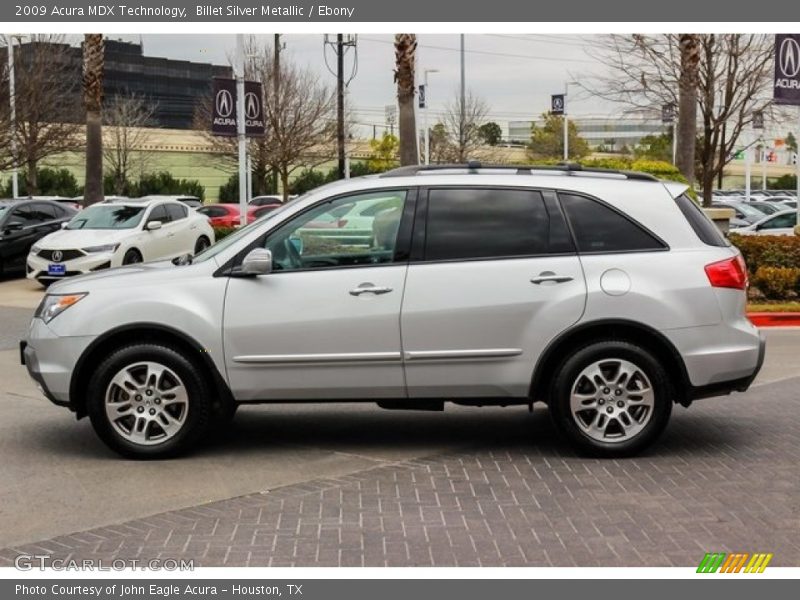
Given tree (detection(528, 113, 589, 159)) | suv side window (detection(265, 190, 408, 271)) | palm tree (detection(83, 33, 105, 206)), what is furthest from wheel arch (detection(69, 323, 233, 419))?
tree (detection(528, 113, 589, 159))

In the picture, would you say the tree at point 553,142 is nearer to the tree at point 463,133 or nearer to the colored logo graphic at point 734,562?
the tree at point 463,133

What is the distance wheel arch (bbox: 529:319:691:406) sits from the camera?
280 inches

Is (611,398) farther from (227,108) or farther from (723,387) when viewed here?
(227,108)

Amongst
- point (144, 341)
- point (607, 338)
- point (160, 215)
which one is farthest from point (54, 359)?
point (160, 215)

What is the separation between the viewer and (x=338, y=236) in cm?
733

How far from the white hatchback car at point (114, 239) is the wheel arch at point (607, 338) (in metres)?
13.2

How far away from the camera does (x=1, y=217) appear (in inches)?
888

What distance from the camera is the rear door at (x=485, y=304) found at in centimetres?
711

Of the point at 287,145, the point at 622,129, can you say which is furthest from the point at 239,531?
the point at 622,129

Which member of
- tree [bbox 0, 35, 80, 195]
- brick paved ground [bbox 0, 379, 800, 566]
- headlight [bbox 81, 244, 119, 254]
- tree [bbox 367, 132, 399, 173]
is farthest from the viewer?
tree [bbox 367, 132, 399, 173]

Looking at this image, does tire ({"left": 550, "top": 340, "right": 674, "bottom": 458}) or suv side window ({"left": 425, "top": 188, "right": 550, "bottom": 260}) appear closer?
tire ({"left": 550, "top": 340, "right": 674, "bottom": 458})

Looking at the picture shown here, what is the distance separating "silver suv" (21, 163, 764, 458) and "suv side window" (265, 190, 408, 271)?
1 cm

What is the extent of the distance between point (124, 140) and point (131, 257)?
3782 cm

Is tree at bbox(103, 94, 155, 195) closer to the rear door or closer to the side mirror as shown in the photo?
the side mirror
